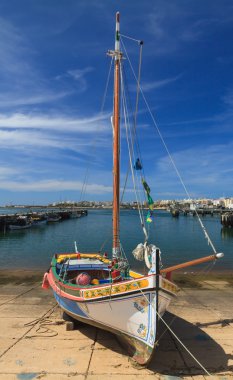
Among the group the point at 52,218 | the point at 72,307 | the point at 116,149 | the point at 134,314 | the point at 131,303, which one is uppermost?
the point at 116,149

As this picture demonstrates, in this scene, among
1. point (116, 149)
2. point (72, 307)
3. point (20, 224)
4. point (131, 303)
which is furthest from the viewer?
point (20, 224)

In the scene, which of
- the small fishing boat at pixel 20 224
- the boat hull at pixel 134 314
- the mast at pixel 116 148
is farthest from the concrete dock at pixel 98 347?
the small fishing boat at pixel 20 224

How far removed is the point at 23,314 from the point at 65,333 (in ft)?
8.21

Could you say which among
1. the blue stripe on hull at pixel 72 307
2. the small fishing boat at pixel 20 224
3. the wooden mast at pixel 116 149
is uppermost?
the wooden mast at pixel 116 149

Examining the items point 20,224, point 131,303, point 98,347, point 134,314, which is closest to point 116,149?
point 131,303

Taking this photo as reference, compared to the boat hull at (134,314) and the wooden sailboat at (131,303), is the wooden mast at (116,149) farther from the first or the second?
the boat hull at (134,314)

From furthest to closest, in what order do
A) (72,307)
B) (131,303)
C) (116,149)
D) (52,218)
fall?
(52,218), (116,149), (72,307), (131,303)

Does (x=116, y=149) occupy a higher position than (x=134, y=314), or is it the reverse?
(x=116, y=149)

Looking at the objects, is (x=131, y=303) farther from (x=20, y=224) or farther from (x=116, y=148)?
(x=20, y=224)

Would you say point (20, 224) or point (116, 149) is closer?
point (116, 149)

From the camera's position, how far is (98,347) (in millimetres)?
9055

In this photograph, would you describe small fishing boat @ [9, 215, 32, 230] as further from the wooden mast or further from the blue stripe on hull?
the blue stripe on hull

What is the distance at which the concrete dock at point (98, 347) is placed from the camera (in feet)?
25.2

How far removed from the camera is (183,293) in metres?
15.4
